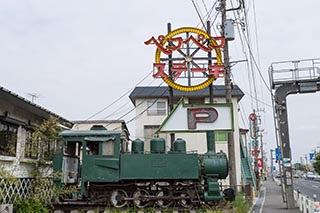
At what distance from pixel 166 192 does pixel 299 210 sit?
22.3 ft

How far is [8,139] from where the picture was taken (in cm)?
1040

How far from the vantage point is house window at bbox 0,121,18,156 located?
10.0 metres

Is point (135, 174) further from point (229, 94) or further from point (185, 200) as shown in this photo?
point (229, 94)

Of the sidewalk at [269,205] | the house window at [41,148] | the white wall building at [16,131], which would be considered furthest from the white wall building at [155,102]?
the white wall building at [16,131]

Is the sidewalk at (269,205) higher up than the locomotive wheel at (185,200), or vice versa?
the locomotive wheel at (185,200)

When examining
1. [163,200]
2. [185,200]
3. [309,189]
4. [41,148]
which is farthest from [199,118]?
[309,189]

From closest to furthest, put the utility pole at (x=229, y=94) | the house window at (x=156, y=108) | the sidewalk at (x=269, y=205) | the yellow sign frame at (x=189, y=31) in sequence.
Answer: the utility pole at (x=229, y=94) → the yellow sign frame at (x=189, y=31) → the sidewalk at (x=269, y=205) → the house window at (x=156, y=108)

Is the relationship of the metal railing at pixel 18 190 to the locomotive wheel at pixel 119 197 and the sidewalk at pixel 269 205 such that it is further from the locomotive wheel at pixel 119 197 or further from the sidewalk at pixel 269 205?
the sidewalk at pixel 269 205

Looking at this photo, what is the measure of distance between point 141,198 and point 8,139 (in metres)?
5.05

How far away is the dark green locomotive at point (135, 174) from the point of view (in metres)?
12.7

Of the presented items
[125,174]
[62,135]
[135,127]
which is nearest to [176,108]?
[125,174]

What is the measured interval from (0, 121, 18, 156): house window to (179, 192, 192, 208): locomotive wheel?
6.00 m

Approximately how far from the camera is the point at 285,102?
1859 centimetres

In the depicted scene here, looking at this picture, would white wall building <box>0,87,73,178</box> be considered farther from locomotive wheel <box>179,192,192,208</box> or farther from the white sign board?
locomotive wheel <box>179,192,192,208</box>
